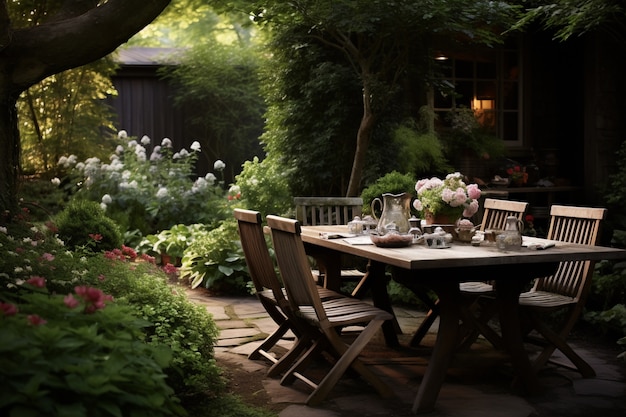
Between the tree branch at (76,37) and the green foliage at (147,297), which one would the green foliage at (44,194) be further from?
the green foliage at (147,297)

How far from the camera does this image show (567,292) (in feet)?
17.4

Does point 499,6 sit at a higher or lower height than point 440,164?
higher

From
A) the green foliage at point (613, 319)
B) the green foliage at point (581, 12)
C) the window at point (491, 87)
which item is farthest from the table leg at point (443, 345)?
the window at point (491, 87)

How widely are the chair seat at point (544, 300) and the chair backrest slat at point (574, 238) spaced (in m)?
0.06

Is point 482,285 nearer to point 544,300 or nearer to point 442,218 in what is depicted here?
point 544,300

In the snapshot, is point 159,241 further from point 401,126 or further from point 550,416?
point 550,416

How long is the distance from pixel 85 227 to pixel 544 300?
13.3ft

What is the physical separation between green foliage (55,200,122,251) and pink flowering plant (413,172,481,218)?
3207mm

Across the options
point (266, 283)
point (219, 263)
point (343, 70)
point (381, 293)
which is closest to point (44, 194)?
point (219, 263)

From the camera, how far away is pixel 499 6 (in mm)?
8031

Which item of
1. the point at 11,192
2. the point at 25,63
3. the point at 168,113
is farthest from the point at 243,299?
→ the point at 168,113

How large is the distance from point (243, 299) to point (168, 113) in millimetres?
6808

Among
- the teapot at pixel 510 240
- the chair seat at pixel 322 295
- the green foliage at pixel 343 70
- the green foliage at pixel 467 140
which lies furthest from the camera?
the green foliage at pixel 467 140

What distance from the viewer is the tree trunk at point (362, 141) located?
8438mm
